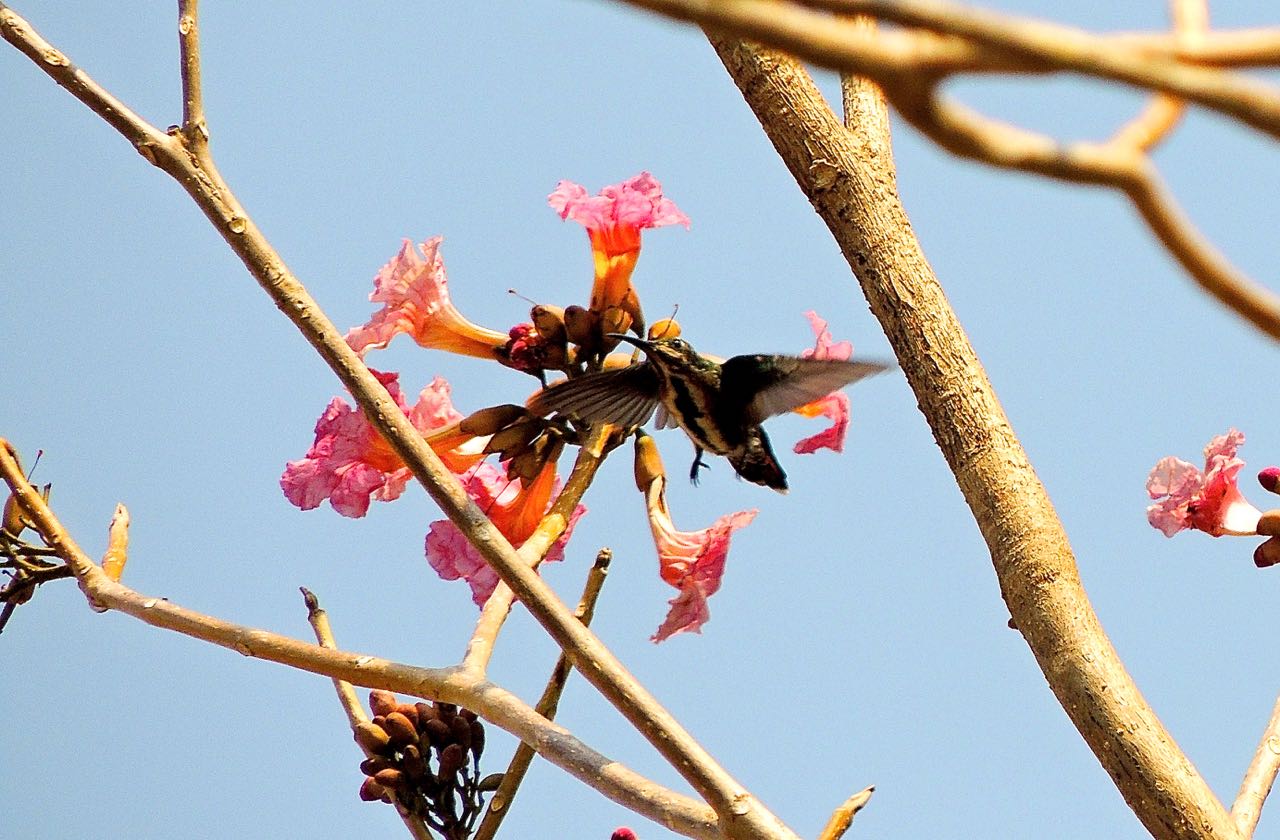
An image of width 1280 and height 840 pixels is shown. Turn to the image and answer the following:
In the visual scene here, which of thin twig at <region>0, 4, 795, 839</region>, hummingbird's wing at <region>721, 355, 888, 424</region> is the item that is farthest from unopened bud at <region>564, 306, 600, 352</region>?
thin twig at <region>0, 4, 795, 839</region>

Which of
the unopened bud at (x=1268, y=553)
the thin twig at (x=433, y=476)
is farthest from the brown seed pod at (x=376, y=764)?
the unopened bud at (x=1268, y=553)

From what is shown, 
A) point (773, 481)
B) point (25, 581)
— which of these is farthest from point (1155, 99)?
point (773, 481)

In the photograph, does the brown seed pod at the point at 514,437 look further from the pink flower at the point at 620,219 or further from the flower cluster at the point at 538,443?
the pink flower at the point at 620,219

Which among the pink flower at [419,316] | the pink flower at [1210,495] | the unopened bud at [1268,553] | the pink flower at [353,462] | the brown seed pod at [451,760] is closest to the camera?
the unopened bud at [1268,553]

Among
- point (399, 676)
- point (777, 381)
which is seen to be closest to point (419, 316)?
point (777, 381)

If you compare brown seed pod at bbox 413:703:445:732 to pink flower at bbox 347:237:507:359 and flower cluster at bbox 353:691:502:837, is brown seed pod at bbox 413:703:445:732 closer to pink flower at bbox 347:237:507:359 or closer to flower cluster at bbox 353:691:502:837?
flower cluster at bbox 353:691:502:837

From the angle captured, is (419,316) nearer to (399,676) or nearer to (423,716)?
(423,716)
